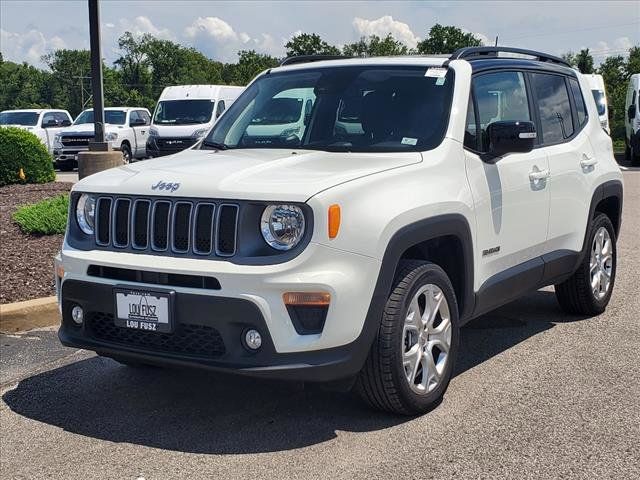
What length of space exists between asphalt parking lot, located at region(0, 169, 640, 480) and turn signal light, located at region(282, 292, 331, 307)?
0.73 meters

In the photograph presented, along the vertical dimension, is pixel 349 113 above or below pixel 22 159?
above

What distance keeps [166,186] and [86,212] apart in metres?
0.62

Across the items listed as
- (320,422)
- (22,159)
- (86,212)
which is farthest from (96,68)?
(320,422)

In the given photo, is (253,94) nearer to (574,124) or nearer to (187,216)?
(187,216)

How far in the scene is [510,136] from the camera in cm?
484

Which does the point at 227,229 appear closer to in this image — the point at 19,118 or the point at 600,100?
the point at 600,100

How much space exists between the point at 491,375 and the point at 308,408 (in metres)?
1.20

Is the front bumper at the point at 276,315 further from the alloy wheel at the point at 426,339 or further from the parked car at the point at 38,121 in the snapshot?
the parked car at the point at 38,121

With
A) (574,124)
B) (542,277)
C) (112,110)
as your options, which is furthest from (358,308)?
(112,110)

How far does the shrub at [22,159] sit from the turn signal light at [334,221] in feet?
34.9

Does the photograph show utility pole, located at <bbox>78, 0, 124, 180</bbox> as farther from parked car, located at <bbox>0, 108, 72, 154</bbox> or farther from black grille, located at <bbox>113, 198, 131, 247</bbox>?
parked car, located at <bbox>0, 108, 72, 154</bbox>

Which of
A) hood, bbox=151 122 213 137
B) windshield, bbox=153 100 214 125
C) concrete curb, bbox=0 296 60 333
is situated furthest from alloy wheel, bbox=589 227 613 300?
windshield, bbox=153 100 214 125

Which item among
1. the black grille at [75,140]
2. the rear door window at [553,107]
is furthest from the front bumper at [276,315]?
the black grille at [75,140]

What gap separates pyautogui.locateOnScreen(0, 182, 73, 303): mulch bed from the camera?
23.1ft
